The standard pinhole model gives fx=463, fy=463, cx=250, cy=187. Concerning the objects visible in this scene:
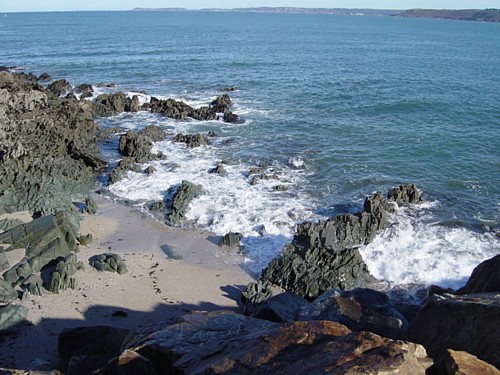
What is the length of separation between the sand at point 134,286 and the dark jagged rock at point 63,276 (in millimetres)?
214

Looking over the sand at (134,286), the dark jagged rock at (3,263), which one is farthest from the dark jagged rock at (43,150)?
the dark jagged rock at (3,263)

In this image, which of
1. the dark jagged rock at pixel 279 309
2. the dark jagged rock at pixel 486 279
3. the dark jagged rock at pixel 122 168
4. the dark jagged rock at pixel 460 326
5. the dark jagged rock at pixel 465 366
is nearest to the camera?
the dark jagged rock at pixel 465 366

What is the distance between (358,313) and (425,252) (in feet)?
26.6

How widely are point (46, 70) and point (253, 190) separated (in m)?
44.1

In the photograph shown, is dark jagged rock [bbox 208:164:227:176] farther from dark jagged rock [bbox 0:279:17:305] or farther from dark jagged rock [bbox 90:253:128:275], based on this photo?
dark jagged rock [bbox 0:279:17:305]

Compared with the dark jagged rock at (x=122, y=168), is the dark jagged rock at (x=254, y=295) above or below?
below

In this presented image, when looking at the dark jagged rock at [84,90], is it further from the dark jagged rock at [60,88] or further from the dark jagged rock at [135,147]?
the dark jagged rock at [135,147]

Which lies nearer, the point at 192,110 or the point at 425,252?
the point at 425,252

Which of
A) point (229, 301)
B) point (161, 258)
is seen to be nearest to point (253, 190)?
point (161, 258)

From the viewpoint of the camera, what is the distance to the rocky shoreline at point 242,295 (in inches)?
243

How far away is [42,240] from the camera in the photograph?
637 inches

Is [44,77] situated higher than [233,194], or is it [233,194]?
[44,77]

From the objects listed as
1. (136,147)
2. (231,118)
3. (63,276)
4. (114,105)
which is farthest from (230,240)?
(114,105)

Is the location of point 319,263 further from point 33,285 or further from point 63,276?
point 33,285
